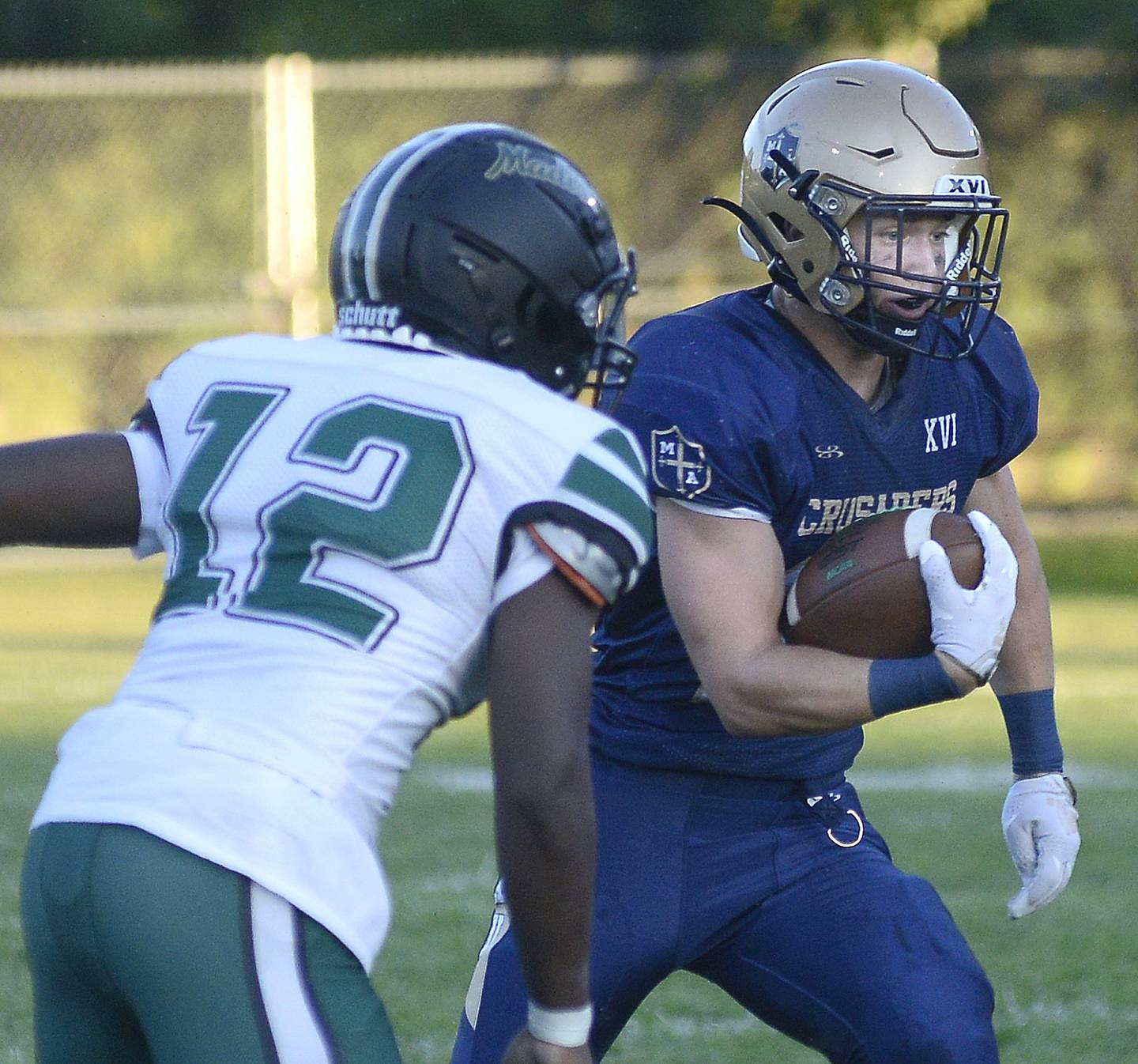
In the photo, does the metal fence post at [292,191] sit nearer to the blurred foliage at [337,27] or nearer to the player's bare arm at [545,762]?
the blurred foliage at [337,27]

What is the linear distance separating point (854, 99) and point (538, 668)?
155cm

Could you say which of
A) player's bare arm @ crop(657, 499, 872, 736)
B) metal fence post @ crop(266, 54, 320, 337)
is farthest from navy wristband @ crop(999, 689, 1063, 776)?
metal fence post @ crop(266, 54, 320, 337)

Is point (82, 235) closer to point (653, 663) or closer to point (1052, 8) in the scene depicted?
point (1052, 8)

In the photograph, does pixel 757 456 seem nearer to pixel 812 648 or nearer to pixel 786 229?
pixel 812 648

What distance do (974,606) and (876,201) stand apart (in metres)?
0.67

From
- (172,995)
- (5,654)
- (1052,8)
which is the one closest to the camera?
(172,995)

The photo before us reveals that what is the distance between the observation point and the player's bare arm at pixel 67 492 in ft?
6.88

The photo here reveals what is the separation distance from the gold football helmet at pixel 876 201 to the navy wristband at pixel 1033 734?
1.87 ft

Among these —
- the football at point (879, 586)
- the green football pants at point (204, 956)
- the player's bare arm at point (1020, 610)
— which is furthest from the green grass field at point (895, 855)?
the green football pants at point (204, 956)

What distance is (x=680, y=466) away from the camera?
278cm

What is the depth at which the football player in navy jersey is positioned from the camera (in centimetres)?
270

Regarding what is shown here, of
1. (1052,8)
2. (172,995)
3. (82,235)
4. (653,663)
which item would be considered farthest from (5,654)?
(1052,8)

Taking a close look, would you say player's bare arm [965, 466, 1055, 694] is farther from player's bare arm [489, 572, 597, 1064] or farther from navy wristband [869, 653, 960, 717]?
player's bare arm [489, 572, 597, 1064]

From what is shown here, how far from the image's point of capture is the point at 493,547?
1.90m
